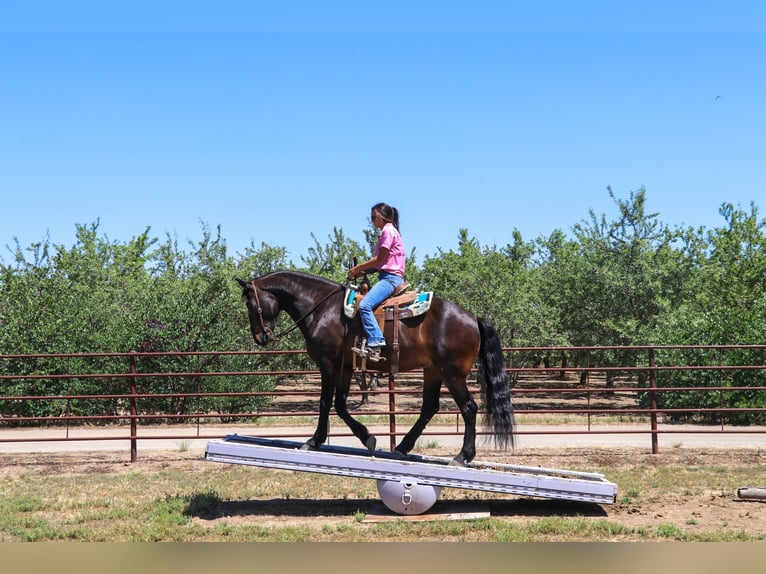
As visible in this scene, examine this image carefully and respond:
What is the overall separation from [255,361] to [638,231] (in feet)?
49.2

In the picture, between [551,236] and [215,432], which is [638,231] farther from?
[551,236]

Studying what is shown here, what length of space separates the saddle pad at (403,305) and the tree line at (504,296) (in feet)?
34.7

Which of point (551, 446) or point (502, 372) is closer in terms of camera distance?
point (502, 372)

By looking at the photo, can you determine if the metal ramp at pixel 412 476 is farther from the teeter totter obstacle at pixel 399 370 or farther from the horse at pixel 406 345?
the horse at pixel 406 345

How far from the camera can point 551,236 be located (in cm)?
6131

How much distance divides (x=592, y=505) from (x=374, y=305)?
3.02 m

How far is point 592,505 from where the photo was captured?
7.26 m

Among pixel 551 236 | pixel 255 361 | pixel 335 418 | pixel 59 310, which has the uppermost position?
pixel 551 236

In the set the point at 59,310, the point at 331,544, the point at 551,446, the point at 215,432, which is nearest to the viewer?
the point at 331,544

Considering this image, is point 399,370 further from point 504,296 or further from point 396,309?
point 504,296

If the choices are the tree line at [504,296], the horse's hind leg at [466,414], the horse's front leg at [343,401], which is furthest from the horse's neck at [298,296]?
the tree line at [504,296]

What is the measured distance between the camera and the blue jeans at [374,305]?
6918 millimetres

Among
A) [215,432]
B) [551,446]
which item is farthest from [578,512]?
[215,432]

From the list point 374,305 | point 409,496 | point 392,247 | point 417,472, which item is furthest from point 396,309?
point 409,496
